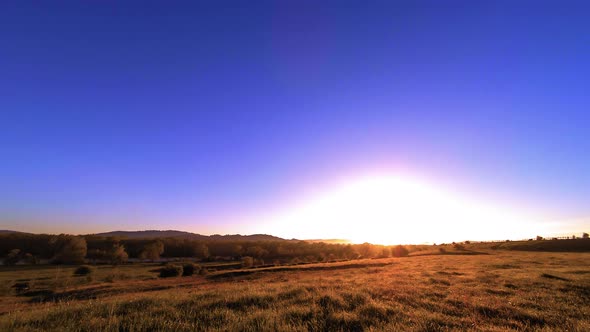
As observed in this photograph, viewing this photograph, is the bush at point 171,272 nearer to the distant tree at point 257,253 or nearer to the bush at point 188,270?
the bush at point 188,270

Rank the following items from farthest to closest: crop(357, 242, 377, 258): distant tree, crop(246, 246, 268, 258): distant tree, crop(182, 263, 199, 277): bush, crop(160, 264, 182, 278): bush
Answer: crop(246, 246, 268, 258): distant tree, crop(357, 242, 377, 258): distant tree, crop(182, 263, 199, 277): bush, crop(160, 264, 182, 278): bush

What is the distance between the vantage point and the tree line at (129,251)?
97750 mm

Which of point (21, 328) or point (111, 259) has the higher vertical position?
point (21, 328)

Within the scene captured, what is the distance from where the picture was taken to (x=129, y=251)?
5379 inches

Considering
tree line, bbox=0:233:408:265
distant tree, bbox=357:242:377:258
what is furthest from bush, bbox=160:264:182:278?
distant tree, bbox=357:242:377:258

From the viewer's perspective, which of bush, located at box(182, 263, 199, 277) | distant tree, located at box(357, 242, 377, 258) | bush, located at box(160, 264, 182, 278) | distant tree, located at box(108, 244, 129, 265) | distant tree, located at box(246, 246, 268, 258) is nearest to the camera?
bush, located at box(160, 264, 182, 278)

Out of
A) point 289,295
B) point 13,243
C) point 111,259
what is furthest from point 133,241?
point 289,295

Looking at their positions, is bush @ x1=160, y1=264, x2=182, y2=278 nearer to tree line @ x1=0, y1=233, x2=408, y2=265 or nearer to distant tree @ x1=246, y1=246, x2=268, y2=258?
tree line @ x1=0, y1=233, x2=408, y2=265

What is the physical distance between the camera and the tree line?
321ft

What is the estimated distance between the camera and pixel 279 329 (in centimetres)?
721

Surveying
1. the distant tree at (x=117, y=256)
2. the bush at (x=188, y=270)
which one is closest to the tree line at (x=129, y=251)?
the distant tree at (x=117, y=256)

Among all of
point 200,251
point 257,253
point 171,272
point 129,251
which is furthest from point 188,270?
point 129,251

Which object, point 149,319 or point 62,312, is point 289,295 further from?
point 62,312

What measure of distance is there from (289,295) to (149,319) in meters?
5.36
